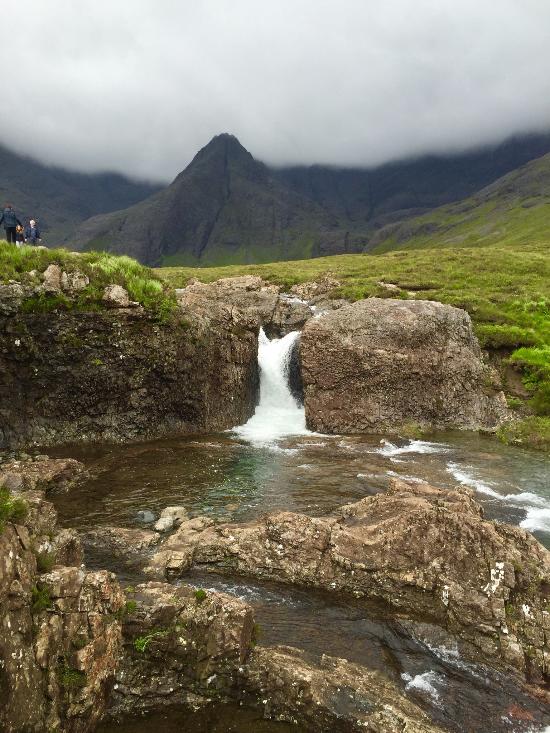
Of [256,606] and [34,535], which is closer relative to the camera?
[34,535]

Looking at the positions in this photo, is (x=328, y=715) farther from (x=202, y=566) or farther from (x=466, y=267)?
(x=466, y=267)

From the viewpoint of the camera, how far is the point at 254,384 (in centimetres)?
3838

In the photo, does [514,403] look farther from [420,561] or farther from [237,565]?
[237,565]

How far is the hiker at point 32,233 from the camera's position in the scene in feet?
118

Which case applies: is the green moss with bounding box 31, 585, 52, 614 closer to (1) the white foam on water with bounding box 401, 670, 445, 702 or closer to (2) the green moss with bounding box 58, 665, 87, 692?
(2) the green moss with bounding box 58, 665, 87, 692

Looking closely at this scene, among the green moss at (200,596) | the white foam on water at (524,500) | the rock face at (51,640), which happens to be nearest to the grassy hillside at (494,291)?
the white foam on water at (524,500)

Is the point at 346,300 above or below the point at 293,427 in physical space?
above

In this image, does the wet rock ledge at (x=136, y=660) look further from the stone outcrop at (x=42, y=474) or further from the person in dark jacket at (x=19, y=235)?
the person in dark jacket at (x=19, y=235)

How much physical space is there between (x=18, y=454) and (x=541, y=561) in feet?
79.9

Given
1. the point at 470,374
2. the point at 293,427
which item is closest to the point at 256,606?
the point at 293,427

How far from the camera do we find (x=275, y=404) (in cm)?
3962

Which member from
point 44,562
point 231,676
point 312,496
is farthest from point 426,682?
point 312,496

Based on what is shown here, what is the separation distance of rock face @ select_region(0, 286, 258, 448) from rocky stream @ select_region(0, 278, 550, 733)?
0.12 meters

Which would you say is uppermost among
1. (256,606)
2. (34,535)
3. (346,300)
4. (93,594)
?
(346,300)
